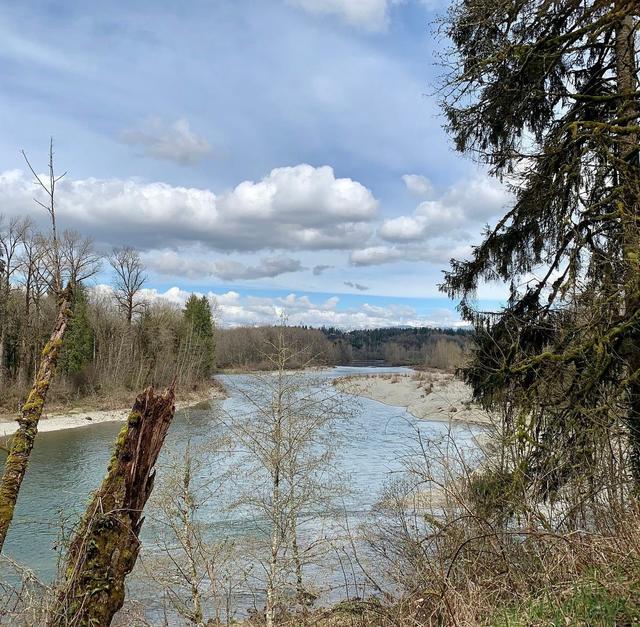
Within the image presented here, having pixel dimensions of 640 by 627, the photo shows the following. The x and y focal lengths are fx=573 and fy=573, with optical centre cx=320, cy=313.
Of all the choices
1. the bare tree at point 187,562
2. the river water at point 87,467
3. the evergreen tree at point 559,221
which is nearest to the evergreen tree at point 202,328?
the river water at point 87,467

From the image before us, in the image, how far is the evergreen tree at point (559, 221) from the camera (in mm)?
5391

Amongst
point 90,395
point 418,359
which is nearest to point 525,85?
point 90,395

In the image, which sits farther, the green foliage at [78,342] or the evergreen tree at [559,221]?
the green foliage at [78,342]

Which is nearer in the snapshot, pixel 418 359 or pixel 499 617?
pixel 499 617

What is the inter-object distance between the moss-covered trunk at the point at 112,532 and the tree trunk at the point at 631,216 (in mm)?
4113

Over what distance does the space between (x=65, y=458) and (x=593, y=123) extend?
21801 mm

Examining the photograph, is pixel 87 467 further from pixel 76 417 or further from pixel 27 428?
pixel 27 428

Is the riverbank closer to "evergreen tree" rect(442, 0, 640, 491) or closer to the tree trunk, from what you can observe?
"evergreen tree" rect(442, 0, 640, 491)

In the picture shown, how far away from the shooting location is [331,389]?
13.9 metres

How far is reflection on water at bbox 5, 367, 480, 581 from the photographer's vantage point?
1270 cm

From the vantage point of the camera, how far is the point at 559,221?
7.56 metres

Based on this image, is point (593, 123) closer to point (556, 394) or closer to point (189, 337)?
point (556, 394)

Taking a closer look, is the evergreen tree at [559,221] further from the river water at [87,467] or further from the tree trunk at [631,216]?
the river water at [87,467]

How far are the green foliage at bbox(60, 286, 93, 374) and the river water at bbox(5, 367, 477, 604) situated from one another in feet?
42.7
